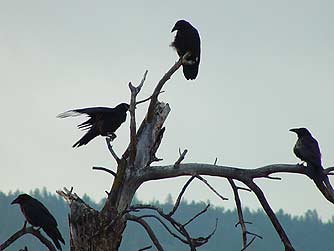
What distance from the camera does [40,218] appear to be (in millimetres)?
13828

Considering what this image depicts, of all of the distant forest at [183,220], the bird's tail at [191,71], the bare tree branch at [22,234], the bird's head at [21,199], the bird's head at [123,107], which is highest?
the distant forest at [183,220]

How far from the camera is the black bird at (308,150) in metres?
10.1

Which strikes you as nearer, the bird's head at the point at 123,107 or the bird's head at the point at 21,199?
the bird's head at the point at 123,107

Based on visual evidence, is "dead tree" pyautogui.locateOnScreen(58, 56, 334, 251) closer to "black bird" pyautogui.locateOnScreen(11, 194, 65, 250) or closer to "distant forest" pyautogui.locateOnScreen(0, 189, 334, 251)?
"black bird" pyautogui.locateOnScreen(11, 194, 65, 250)

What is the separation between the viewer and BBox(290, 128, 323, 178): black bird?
1007 cm

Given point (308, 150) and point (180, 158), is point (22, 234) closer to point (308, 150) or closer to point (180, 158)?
point (180, 158)

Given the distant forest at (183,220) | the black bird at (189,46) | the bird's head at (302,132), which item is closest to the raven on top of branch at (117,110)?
the black bird at (189,46)

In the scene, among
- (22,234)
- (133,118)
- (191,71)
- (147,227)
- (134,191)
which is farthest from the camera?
(191,71)

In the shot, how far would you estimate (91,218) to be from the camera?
9734 millimetres

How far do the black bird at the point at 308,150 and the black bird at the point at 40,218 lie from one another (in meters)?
3.58

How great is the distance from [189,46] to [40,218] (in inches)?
139

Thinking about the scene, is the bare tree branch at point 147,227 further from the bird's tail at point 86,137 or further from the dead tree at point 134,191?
the bird's tail at point 86,137

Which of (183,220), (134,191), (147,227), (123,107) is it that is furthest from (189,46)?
(183,220)

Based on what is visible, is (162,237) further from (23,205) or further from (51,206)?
(23,205)
